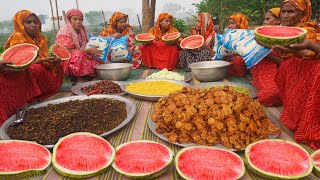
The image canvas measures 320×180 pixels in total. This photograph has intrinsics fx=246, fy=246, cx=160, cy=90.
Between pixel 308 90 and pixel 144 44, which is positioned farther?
pixel 144 44

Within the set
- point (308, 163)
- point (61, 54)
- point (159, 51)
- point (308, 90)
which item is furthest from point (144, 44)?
point (308, 163)

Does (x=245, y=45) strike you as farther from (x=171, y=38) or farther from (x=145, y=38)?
(x=145, y=38)

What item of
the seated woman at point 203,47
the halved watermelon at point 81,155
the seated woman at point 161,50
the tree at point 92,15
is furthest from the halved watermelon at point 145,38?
the tree at point 92,15

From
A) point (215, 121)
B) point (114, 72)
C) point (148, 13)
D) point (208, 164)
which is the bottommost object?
point (114, 72)

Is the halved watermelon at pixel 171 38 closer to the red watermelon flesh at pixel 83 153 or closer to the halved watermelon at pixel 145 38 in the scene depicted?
the halved watermelon at pixel 145 38

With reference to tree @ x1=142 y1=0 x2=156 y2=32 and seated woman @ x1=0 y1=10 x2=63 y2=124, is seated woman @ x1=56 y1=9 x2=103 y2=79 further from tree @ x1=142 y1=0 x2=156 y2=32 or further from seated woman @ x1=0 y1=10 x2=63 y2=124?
tree @ x1=142 y1=0 x2=156 y2=32

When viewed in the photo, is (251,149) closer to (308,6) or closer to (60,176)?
(60,176)

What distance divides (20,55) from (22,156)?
1804mm

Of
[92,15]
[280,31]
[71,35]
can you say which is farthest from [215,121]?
[92,15]

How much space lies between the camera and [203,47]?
223 inches

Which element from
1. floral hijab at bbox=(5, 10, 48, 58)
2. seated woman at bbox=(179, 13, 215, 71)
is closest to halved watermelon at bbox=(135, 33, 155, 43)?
seated woman at bbox=(179, 13, 215, 71)

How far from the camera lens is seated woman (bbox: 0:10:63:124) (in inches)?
130

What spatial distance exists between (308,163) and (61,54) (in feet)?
12.5

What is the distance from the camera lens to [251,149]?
2148mm
